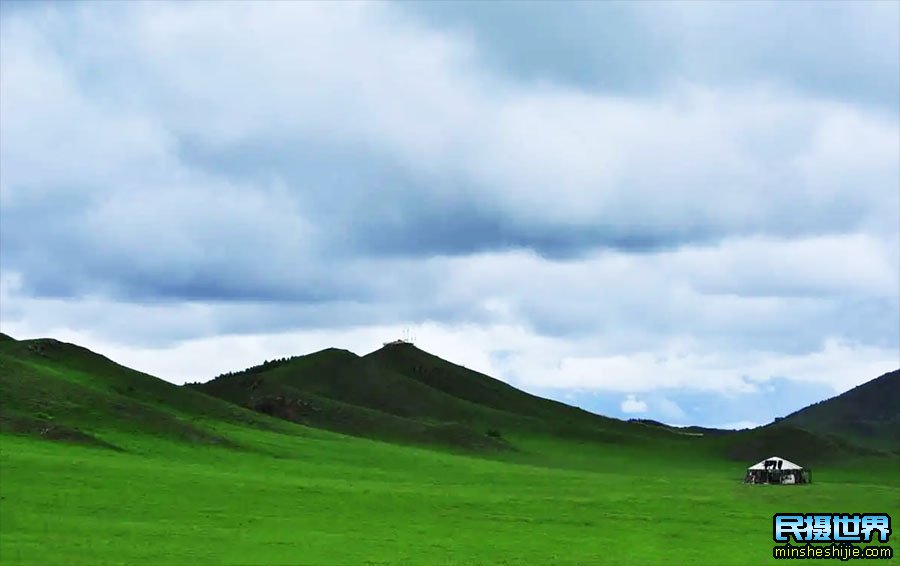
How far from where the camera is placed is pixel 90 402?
113 m

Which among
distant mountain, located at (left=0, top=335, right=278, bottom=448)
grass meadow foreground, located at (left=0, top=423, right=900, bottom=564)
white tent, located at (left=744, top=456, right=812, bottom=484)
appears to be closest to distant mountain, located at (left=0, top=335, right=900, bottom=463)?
distant mountain, located at (left=0, top=335, right=278, bottom=448)

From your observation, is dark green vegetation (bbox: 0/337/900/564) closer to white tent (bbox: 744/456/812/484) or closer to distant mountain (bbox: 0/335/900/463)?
distant mountain (bbox: 0/335/900/463)

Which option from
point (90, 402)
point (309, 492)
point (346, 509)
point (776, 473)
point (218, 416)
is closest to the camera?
point (346, 509)

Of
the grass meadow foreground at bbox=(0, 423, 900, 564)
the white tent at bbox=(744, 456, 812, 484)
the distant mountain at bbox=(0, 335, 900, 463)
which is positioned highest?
A: the distant mountain at bbox=(0, 335, 900, 463)

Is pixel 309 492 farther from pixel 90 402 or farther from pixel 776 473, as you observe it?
pixel 776 473

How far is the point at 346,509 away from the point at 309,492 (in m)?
6.49

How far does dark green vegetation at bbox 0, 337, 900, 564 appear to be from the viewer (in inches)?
2079

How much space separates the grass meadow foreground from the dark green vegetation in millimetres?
187

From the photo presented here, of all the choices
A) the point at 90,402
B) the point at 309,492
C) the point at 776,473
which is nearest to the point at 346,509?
the point at 309,492

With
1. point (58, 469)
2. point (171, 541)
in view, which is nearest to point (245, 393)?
point (58, 469)

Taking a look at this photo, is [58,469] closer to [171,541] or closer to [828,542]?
[171,541]

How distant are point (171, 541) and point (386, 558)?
9765 millimetres

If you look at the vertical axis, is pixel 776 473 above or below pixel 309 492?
above

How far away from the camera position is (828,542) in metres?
58.1
